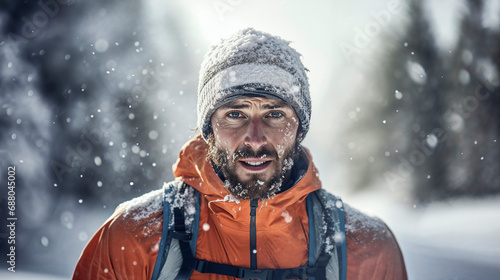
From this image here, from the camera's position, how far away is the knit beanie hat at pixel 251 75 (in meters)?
2.05

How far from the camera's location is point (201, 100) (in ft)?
7.43

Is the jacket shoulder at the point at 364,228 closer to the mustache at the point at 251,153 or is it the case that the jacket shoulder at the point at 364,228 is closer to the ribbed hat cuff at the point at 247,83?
the mustache at the point at 251,153

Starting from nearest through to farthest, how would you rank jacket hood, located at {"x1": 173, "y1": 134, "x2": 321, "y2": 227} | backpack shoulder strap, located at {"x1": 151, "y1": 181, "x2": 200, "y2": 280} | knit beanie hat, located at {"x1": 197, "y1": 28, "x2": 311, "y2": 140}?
1. backpack shoulder strap, located at {"x1": 151, "y1": 181, "x2": 200, "y2": 280}
2. jacket hood, located at {"x1": 173, "y1": 134, "x2": 321, "y2": 227}
3. knit beanie hat, located at {"x1": 197, "y1": 28, "x2": 311, "y2": 140}

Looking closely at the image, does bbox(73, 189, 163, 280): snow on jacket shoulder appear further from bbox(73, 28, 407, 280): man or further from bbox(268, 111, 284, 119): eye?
bbox(268, 111, 284, 119): eye

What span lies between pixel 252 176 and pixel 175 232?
0.57 m

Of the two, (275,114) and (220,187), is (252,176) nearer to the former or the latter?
(220,187)

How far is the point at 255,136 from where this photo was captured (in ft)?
6.55

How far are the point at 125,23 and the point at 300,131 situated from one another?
57.6 ft

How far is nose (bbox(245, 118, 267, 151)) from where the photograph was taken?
6.51 feet

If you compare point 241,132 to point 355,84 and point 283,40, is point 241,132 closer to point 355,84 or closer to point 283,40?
point 283,40

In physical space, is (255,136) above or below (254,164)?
above

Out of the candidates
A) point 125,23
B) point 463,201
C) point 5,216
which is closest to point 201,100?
point 5,216
